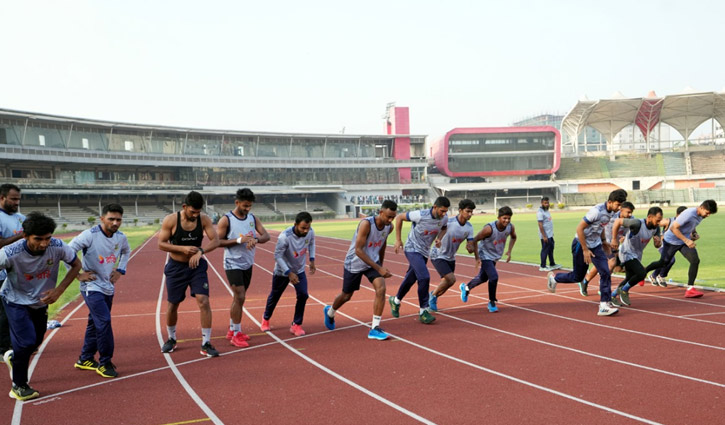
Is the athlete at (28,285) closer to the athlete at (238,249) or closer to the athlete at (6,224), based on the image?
the athlete at (6,224)

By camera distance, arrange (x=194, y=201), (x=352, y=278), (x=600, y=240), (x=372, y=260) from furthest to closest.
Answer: (x=600, y=240) < (x=352, y=278) < (x=372, y=260) < (x=194, y=201)

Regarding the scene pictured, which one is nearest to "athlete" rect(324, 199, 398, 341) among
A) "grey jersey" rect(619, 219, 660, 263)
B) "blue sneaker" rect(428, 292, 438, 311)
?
"blue sneaker" rect(428, 292, 438, 311)

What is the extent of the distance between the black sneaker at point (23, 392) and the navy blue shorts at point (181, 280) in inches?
67.2

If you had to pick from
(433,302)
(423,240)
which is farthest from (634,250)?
(423,240)

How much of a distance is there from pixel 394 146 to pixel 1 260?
76891 millimetres

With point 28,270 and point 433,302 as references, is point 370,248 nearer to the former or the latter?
point 433,302

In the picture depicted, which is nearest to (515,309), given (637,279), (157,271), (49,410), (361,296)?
(637,279)

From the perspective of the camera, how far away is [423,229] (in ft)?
27.2

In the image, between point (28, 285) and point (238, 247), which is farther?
point (238, 247)

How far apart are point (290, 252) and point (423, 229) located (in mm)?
2061

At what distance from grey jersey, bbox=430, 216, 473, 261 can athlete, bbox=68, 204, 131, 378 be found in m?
4.69

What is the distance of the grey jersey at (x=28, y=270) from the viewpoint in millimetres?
5008

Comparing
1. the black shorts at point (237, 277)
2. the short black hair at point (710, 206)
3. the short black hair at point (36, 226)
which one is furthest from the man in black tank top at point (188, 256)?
the short black hair at point (710, 206)

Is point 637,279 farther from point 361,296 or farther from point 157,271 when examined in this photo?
point 157,271
